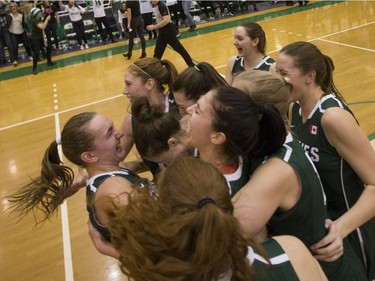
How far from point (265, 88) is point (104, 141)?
0.89 meters

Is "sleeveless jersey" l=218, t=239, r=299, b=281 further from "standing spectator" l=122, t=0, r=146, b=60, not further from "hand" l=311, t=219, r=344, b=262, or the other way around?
"standing spectator" l=122, t=0, r=146, b=60

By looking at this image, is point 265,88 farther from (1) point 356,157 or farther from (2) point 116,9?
(2) point 116,9

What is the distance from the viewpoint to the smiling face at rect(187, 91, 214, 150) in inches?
57.2

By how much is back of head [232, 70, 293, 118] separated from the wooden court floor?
2.14 metres

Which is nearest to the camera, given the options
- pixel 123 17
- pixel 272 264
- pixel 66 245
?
pixel 272 264

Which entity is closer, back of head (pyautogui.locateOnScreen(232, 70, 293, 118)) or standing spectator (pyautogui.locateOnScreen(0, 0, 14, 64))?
back of head (pyautogui.locateOnScreen(232, 70, 293, 118))

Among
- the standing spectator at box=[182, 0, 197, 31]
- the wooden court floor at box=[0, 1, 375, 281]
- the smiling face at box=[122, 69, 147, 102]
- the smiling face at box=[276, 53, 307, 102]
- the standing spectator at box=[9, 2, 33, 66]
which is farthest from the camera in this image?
the standing spectator at box=[182, 0, 197, 31]

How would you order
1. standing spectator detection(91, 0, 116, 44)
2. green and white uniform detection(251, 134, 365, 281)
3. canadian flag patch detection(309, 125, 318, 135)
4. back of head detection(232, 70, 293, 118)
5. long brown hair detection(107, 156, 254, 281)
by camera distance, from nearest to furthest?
1. long brown hair detection(107, 156, 254, 281)
2. green and white uniform detection(251, 134, 365, 281)
3. back of head detection(232, 70, 293, 118)
4. canadian flag patch detection(309, 125, 318, 135)
5. standing spectator detection(91, 0, 116, 44)

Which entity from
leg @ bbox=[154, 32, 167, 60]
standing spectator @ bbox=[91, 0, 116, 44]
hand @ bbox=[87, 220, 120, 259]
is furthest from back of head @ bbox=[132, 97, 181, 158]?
standing spectator @ bbox=[91, 0, 116, 44]

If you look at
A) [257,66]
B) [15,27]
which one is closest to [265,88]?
[257,66]

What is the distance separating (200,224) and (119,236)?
0.70 ft

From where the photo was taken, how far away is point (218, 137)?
143 cm

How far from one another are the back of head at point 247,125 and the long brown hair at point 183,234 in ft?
1.36

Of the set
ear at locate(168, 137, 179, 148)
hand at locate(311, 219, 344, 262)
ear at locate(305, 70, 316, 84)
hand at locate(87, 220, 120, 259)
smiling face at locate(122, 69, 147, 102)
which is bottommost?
hand at locate(87, 220, 120, 259)
